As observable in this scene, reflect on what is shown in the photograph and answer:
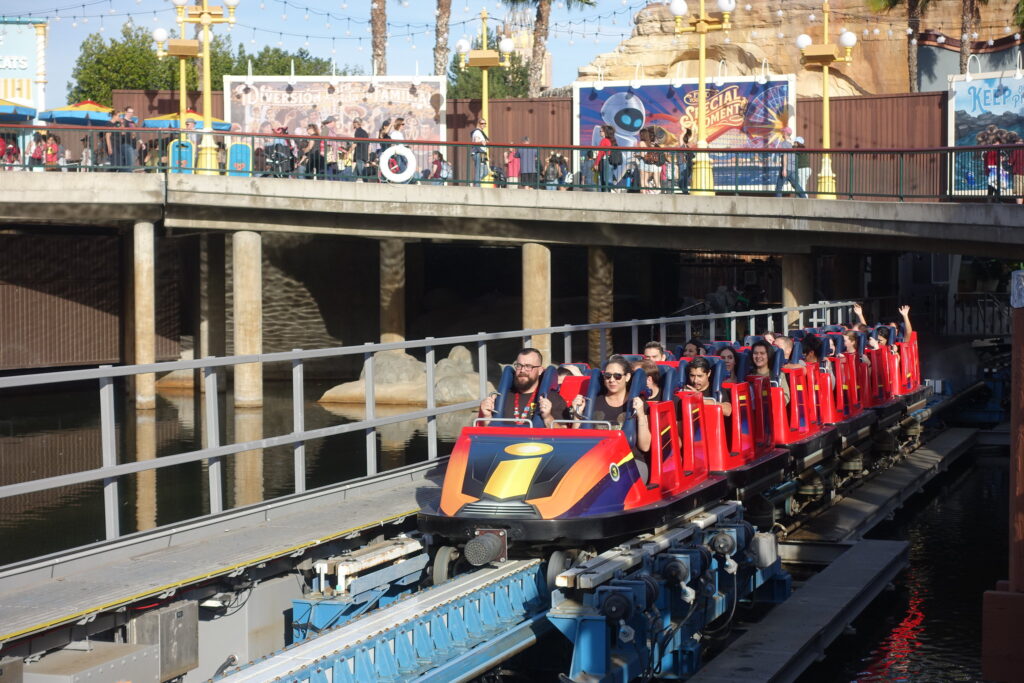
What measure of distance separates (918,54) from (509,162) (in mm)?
28122

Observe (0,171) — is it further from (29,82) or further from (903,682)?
(29,82)

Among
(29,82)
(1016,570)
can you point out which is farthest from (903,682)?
(29,82)

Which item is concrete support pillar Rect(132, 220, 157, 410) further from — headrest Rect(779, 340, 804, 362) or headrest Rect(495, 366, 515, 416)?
headrest Rect(495, 366, 515, 416)

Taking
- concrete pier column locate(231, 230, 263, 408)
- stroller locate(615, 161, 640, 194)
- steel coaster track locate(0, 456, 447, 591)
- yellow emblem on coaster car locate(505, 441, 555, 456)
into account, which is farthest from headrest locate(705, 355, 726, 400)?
concrete pier column locate(231, 230, 263, 408)

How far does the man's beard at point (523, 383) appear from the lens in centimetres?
1088

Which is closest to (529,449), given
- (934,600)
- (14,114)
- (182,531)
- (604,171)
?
(182,531)

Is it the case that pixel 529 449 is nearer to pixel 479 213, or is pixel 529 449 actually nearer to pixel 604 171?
pixel 604 171

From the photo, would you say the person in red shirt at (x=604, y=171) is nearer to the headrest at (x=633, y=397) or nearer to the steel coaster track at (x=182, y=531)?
the steel coaster track at (x=182, y=531)

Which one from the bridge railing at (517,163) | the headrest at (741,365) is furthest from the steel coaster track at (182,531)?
the bridge railing at (517,163)

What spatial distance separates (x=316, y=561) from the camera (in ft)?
30.0

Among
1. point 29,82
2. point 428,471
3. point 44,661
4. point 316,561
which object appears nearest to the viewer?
point 44,661

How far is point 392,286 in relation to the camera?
31688 mm

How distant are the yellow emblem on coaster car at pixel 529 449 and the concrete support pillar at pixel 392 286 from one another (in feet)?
72.0

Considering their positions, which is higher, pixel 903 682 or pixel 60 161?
pixel 60 161
